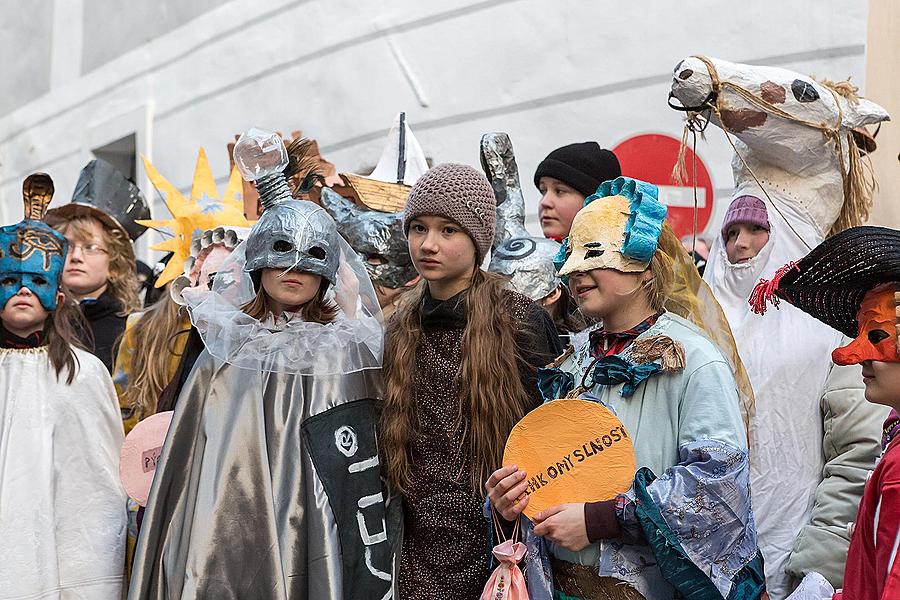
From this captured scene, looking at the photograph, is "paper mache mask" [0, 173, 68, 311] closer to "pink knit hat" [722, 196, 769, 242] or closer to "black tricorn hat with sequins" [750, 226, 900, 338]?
"pink knit hat" [722, 196, 769, 242]

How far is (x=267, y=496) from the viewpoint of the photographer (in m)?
3.93

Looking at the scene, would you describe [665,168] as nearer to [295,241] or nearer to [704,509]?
[295,241]

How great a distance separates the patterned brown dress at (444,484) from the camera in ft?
12.7

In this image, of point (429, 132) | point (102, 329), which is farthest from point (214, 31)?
point (102, 329)

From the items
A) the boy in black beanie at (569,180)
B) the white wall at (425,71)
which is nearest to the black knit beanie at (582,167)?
the boy in black beanie at (569,180)

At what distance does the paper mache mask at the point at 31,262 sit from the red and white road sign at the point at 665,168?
337 cm

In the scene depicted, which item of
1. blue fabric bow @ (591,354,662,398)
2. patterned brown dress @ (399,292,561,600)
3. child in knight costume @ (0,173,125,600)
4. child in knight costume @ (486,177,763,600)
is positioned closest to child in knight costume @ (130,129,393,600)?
patterned brown dress @ (399,292,561,600)

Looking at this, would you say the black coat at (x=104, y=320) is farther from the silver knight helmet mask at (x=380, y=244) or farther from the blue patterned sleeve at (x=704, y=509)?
the blue patterned sleeve at (x=704, y=509)

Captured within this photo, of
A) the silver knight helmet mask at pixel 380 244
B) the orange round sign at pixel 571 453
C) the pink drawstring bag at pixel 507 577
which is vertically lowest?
the pink drawstring bag at pixel 507 577

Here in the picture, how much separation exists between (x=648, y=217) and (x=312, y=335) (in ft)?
4.19

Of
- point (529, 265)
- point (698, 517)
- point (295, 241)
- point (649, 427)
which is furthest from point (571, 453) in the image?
point (529, 265)

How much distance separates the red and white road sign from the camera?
6715mm

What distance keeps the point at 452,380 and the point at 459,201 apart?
626 mm

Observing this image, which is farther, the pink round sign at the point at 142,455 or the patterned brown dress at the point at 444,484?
the pink round sign at the point at 142,455
